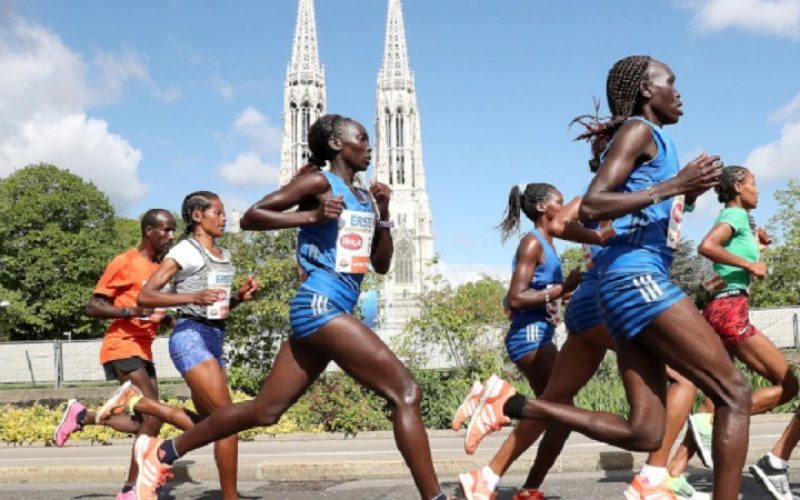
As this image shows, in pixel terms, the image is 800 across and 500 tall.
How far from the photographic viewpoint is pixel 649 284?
11.8 feet

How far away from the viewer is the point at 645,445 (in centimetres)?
374

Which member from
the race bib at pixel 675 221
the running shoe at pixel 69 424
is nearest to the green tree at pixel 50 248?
the running shoe at pixel 69 424

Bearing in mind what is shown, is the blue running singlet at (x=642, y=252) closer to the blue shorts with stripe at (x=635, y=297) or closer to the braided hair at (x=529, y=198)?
the blue shorts with stripe at (x=635, y=297)

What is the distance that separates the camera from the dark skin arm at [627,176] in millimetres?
3459

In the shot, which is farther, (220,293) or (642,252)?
(220,293)

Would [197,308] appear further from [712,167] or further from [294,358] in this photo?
[712,167]

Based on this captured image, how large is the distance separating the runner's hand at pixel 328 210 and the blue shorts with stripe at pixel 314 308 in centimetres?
34

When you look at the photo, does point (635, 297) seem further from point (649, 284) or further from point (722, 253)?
point (722, 253)

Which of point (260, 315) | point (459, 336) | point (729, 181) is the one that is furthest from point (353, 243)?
point (260, 315)

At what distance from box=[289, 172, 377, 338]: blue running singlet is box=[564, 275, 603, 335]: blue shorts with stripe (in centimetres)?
114

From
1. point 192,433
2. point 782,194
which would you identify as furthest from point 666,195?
point 782,194

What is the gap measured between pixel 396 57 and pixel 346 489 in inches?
4299

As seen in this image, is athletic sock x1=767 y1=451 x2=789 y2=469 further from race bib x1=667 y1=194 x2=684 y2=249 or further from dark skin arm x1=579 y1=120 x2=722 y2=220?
dark skin arm x1=579 y1=120 x2=722 y2=220

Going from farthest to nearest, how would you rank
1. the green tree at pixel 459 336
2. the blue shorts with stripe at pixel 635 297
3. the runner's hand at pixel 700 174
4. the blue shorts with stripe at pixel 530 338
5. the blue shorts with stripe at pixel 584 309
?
1. the green tree at pixel 459 336
2. the blue shorts with stripe at pixel 530 338
3. the blue shorts with stripe at pixel 584 309
4. the blue shorts with stripe at pixel 635 297
5. the runner's hand at pixel 700 174
